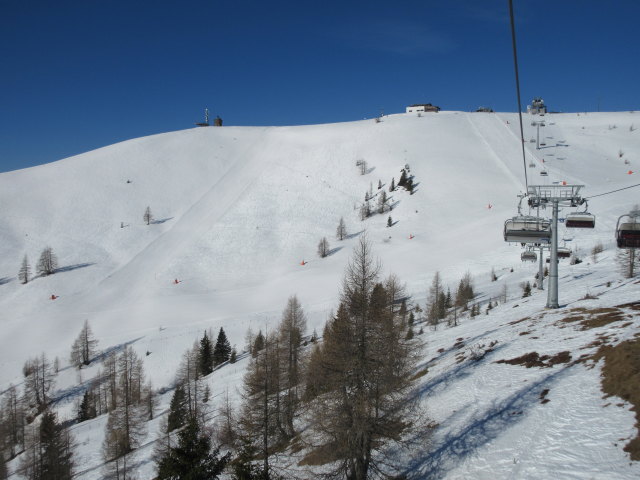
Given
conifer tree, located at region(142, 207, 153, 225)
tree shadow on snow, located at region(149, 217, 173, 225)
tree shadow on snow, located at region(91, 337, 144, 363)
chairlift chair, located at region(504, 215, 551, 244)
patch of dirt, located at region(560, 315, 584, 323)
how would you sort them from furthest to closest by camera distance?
tree shadow on snow, located at region(149, 217, 173, 225) → conifer tree, located at region(142, 207, 153, 225) → tree shadow on snow, located at region(91, 337, 144, 363) → chairlift chair, located at region(504, 215, 551, 244) → patch of dirt, located at region(560, 315, 584, 323)

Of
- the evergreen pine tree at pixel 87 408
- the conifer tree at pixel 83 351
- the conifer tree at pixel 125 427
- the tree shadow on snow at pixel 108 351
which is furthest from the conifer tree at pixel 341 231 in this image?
the evergreen pine tree at pixel 87 408

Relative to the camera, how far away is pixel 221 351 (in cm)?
5262

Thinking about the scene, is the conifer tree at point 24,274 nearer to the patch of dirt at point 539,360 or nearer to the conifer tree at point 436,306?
the conifer tree at point 436,306

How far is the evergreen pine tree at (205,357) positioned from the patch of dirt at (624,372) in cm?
4592

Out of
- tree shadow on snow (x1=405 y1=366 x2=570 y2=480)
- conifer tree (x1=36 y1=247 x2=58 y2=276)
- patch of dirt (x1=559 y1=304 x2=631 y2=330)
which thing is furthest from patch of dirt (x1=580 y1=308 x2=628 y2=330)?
conifer tree (x1=36 y1=247 x2=58 y2=276)

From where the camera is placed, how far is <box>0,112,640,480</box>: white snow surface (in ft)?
42.7

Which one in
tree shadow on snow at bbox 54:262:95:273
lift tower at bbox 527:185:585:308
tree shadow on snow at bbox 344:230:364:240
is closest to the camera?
lift tower at bbox 527:185:585:308

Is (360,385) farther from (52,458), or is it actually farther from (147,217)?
(147,217)

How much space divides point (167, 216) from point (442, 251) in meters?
76.9

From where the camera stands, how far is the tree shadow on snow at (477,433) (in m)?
12.2


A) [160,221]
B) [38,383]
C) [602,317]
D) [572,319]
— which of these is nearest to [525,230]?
[572,319]

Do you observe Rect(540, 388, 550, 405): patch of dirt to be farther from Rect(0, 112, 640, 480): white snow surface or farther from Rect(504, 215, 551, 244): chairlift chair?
Rect(504, 215, 551, 244): chairlift chair

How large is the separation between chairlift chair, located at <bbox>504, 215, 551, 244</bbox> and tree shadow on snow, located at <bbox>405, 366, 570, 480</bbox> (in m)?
7.87

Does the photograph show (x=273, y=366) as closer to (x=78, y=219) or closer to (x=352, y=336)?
(x=352, y=336)
